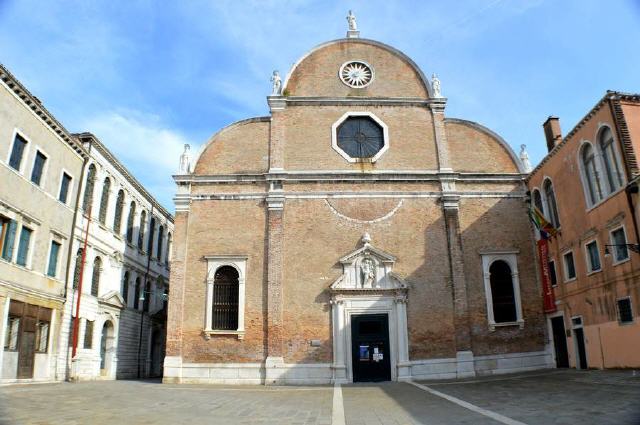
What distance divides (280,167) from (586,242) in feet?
40.6

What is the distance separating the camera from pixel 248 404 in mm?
11828

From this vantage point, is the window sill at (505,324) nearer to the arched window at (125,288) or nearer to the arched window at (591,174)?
the arched window at (591,174)

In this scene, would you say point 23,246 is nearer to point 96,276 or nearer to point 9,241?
point 9,241

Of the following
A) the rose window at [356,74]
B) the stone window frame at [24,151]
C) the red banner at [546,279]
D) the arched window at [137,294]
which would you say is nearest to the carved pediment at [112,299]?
the arched window at [137,294]

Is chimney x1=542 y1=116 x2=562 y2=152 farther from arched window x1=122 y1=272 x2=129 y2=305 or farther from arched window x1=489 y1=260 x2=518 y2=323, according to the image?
arched window x1=122 y1=272 x2=129 y2=305

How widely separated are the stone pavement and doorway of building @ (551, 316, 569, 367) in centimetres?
269

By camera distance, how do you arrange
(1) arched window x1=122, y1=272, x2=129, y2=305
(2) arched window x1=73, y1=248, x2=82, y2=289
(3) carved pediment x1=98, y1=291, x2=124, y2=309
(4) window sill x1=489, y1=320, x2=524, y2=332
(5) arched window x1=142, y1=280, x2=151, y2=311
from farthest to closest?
(5) arched window x1=142, y1=280, x2=151, y2=311, (1) arched window x1=122, y1=272, x2=129, y2=305, (3) carved pediment x1=98, y1=291, x2=124, y2=309, (2) arched window x1=73, y1=248, x2=82, y2=289, (4) window sill x1=489, y1=320, x2=524, y2=332

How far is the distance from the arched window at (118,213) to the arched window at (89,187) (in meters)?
2.66

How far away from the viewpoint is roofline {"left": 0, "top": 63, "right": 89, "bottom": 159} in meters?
17.0

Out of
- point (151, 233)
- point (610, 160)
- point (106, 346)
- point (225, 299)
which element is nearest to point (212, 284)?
point (225, 299)

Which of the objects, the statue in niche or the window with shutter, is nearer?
the window with shutter

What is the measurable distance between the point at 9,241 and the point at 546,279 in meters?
20.9

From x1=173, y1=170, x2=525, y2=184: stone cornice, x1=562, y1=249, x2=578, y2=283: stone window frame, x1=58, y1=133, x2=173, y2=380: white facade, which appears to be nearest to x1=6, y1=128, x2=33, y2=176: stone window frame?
x1=58, y1=133, x2=173, y2=380: white facade

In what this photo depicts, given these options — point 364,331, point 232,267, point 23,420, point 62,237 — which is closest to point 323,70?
point 232,267
